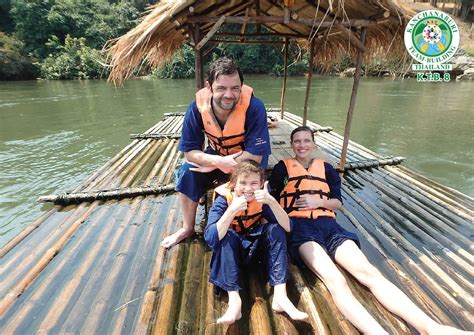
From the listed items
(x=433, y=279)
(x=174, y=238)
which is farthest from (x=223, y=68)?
(x=433, y=279)

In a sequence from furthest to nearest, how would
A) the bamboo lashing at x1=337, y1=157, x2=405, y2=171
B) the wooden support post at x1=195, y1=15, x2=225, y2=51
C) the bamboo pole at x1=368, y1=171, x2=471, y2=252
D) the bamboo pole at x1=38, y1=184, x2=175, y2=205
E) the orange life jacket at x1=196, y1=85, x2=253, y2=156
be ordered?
the bamboo lashing at x1=337, y1=157, x2=405, y2=171 → the bamboo pole at x1=38, y1=184, x2=175, y2=205 → the wooden support post at x1=195, y1=15, x2=225, y2=51 → the bamboo pole at x1=368, y1=171, x2=471, y2=252 → the orange life jacket at x1=196, y1=85, x2=253, y2=156

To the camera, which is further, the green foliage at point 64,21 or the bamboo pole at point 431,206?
the green foliage at point 64,21

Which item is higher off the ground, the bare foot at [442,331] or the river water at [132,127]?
the bare foot at [442,331]

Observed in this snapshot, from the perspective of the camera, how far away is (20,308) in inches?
81.9

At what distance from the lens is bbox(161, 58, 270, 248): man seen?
2.39m

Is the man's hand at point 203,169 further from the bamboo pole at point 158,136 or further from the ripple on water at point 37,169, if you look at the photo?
the bamboo pole at point 158,136

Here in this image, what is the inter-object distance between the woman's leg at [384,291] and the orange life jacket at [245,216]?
2.12ft

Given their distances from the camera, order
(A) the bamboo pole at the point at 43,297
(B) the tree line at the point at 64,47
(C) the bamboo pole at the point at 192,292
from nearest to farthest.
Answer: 1. (C) the bamboo pole at the point at 192,292
2. (A) the bamboo pole at the point at 43,297
3. (B) the tree line at the point at 64,47

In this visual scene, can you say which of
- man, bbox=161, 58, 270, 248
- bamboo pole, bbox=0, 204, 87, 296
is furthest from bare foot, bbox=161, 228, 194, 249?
bamboo pole, bbox=0, 204, 87, 296

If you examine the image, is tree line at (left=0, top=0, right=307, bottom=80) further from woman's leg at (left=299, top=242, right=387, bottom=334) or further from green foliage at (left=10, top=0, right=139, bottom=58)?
woman's leg at (left=299, top=242, right=387, bottom=334)

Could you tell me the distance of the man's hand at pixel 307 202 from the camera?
237 cm

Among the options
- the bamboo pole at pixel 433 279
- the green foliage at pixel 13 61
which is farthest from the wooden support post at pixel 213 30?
the green foliage at pixel 13 61

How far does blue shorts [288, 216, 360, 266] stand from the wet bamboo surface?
0.19 meters

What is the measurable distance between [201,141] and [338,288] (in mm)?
1523
